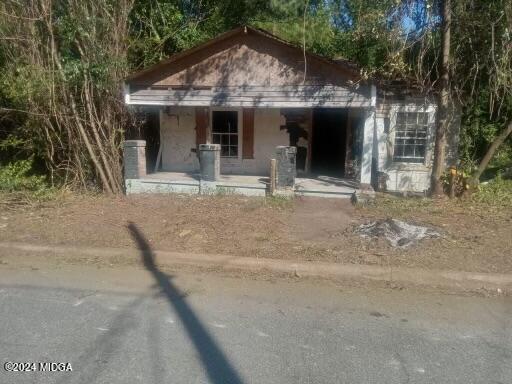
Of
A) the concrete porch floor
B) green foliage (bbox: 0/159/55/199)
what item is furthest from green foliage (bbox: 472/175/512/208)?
green foliage (bbox: 0/159/55/199)

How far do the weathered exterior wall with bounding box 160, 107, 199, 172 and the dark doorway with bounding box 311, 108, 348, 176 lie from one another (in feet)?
11.8


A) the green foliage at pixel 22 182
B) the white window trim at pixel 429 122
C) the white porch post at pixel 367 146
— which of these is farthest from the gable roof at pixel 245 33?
the green foliage at pixel 22 182

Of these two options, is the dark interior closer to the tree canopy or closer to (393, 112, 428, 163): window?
the tree canopy

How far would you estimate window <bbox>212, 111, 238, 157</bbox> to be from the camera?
→ 482 inches

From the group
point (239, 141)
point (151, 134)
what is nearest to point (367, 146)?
point (239, 141)

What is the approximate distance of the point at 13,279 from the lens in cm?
490

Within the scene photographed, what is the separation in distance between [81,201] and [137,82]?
10.7 feet

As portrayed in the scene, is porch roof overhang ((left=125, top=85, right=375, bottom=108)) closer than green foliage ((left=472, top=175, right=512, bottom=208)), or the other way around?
green foliage ((left=472, top=175, right=512, bottom=208))

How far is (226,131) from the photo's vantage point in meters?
12.3

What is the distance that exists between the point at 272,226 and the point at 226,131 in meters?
6.04

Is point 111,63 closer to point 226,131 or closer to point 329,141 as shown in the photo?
point 226,131

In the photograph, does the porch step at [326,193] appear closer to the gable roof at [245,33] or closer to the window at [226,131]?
the gable roof at [245,33]

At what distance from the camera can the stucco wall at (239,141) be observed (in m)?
12.1

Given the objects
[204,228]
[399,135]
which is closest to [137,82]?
[204,228]
